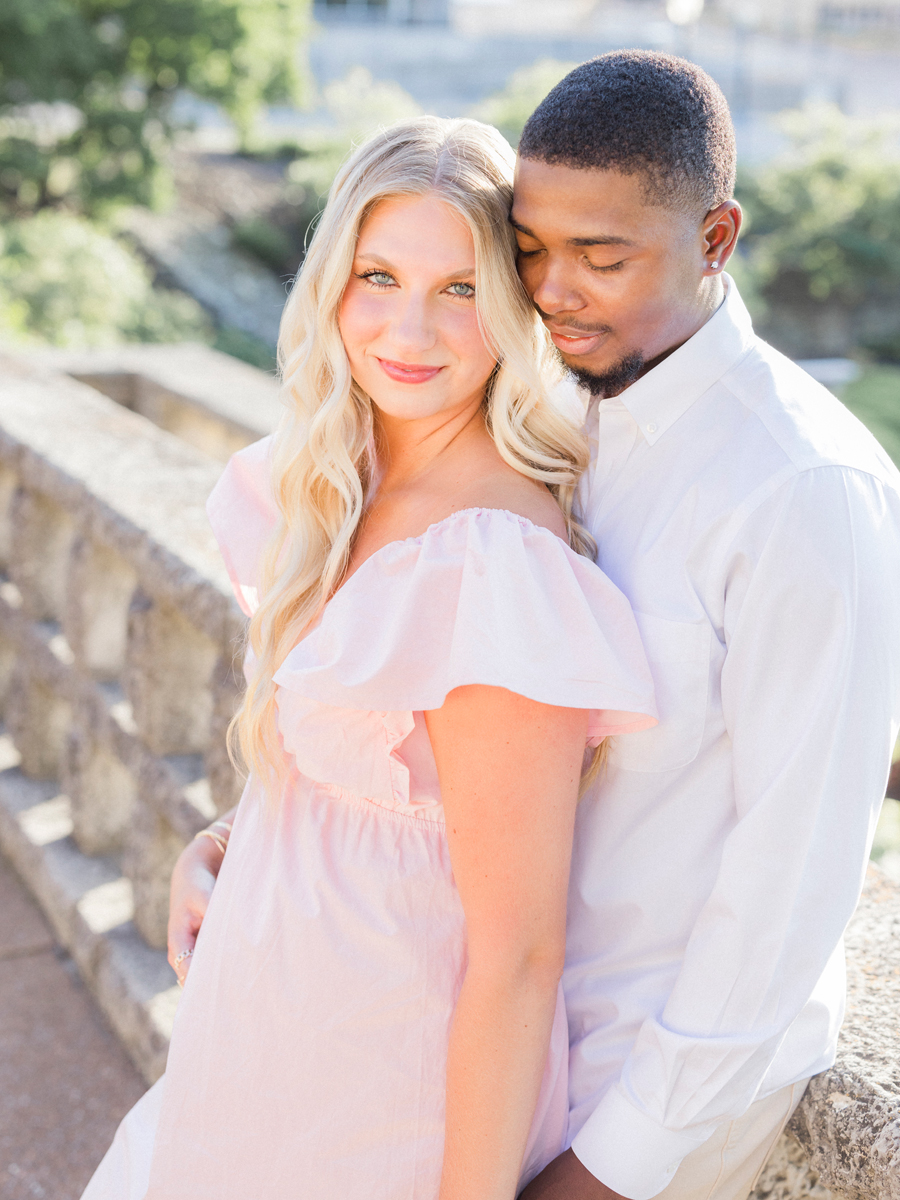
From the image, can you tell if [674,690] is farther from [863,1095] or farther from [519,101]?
[519,101]

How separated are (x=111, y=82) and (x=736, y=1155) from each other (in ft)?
80.5

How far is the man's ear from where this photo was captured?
4.76 ft

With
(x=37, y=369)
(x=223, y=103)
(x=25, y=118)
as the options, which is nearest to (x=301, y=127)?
(x=223, y=103)

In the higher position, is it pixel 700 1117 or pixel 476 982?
pixel 476 982

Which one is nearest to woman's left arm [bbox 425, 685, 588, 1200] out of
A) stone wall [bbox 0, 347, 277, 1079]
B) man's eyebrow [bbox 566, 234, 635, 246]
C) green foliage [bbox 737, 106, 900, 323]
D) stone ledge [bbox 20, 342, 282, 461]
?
man's eyebrow [bbox 566, 234, 635, 246]

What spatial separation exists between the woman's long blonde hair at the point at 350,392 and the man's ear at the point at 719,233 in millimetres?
263

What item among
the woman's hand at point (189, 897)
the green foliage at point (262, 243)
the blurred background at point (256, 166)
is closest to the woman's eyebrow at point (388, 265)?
the woman's hand at point (189, 897)

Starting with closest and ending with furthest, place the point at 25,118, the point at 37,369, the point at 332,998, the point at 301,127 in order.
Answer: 1. the point at 332,998
2. the point at 37,369
3. the point at 25,118
4. the point at 301,127

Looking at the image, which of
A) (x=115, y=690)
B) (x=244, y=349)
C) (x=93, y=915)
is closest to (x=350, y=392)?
(x=115, y=690)

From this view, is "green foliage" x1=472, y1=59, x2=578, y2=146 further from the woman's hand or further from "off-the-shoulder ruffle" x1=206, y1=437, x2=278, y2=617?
the woman's hand

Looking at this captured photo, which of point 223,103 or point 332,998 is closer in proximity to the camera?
point 332,998

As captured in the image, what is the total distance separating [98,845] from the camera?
291 cm

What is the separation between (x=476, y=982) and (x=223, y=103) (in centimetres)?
2517

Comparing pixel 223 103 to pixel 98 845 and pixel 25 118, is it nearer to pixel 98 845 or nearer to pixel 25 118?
pixel 25 118
